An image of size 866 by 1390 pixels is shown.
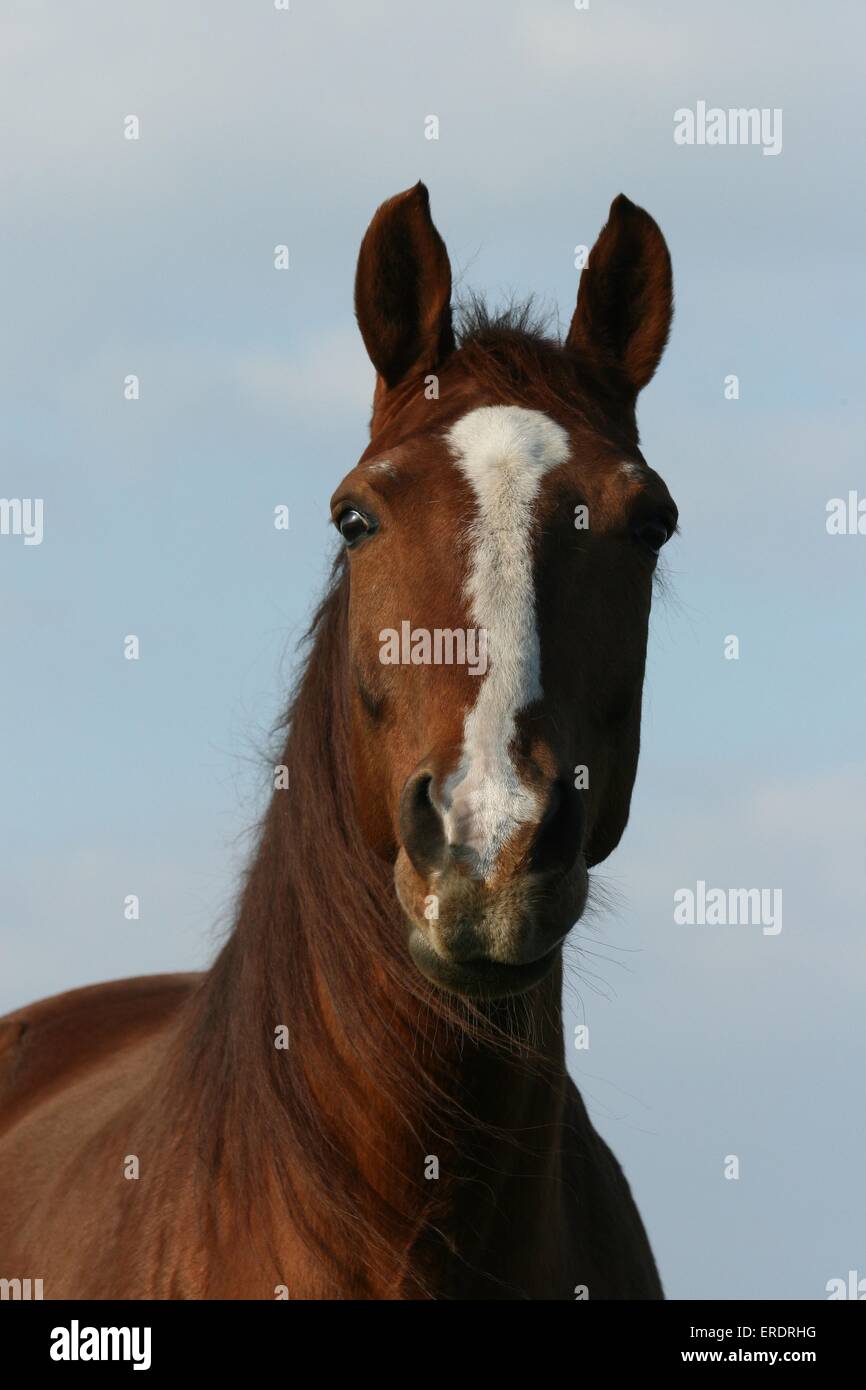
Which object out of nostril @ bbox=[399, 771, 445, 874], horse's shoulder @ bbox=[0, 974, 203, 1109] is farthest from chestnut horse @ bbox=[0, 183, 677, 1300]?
horse's shoulder @ bbox=[0, 974, 203, 1109]

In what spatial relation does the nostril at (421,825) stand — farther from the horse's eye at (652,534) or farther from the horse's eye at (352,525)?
the horse's eye at (652,534)

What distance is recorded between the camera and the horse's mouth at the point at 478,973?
12.3 feet

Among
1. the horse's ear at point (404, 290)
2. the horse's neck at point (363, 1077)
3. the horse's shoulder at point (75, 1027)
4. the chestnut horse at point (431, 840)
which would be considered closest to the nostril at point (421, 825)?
the chestnut horse at point (431, 840)

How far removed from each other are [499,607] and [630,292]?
5.24 feet

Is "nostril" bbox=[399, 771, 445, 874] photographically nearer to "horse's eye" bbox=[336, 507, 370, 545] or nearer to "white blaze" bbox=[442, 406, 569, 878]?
"white blaze" bbox=[442, 406, 569, 878]

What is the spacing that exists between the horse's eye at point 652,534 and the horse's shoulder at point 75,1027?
3759mm

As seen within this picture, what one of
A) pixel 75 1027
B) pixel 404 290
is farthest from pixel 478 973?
pixel 75 1027

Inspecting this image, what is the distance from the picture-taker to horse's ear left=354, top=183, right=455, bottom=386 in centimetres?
479

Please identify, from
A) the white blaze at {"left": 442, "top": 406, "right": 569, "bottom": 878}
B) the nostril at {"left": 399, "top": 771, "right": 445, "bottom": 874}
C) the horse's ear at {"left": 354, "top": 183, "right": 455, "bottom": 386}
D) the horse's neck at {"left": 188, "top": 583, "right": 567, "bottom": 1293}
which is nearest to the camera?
the white blaze at {"left": 442, "top": 406, "right": 569, "bottom": 878}

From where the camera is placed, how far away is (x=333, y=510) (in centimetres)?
Answer: 450

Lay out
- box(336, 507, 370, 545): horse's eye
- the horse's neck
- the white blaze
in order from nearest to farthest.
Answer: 1. the white blaze
2. the horse's neck
3. box(336, 507, 370, 545): horse's eye

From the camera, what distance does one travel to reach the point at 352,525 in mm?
4457

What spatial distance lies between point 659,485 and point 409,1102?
1.72 meters
